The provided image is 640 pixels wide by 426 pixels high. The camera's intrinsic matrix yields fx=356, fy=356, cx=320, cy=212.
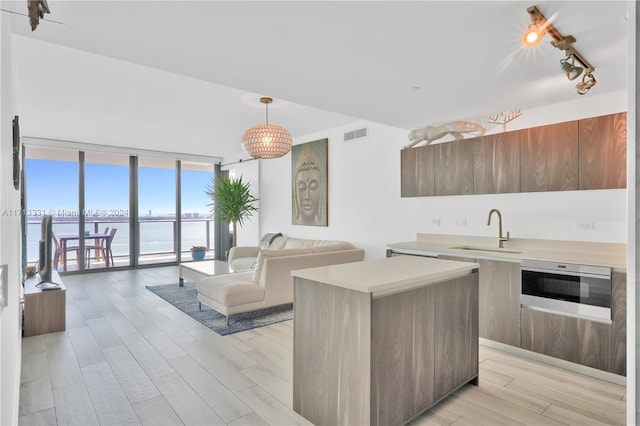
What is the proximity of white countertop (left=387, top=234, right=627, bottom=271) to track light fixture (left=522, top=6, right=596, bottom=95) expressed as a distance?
52.8 inches

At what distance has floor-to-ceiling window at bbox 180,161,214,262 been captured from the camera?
27.9ft

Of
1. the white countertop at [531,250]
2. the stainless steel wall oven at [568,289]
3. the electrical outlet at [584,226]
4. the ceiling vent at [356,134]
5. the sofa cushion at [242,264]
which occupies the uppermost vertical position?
the ceiling vent at [356,134]

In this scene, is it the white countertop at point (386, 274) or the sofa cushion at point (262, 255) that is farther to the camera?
the sofa cushion at point (262, 255)

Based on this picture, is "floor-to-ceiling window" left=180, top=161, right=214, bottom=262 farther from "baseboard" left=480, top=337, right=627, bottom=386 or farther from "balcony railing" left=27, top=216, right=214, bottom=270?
"baseboard" left=480, top=337, right=627, bottom=386

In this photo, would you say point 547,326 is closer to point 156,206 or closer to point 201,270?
point 201,270

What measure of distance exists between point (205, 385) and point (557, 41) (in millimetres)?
3293

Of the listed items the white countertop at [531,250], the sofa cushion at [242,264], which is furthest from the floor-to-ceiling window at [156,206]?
the white countertop at [531,250]

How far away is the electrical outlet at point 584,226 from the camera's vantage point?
10.7ft

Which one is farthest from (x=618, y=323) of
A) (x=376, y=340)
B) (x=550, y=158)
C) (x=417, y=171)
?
(x=417, y=171)

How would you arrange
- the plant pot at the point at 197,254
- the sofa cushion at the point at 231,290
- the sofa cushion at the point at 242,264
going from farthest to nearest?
1. the plant pot at the point at 197,254
2. the sofa cushion at the point at 242,264
3. the sofa cushion at the point at 231,290

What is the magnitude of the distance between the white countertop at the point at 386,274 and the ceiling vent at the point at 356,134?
3108mm

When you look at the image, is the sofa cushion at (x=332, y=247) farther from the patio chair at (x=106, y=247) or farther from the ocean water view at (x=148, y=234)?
the patio chair at (x=106, y=247)

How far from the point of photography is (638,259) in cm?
82

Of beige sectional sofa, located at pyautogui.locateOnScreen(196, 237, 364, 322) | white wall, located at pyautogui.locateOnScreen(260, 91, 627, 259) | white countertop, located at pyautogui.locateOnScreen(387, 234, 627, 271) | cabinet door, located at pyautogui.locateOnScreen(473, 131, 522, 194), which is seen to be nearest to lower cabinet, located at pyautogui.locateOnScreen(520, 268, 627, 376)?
white countertop, located at pyautogui.locateOnScreen(387, 234, 627, 271)
